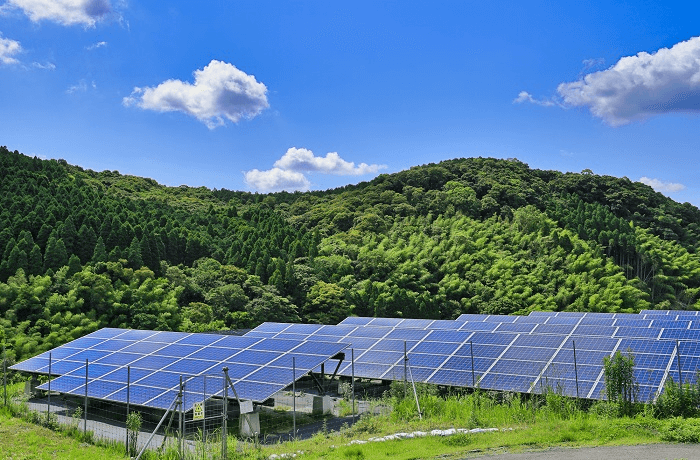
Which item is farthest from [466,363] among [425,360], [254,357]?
[254,357]

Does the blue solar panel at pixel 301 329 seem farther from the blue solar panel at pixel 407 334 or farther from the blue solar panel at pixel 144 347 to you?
the blue solar panel at pixel 144 347

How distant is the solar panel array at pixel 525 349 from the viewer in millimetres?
16266

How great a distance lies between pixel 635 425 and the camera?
12.7 meters

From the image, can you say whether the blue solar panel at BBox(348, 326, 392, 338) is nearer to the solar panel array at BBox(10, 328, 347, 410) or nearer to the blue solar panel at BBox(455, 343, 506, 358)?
the blue solar panel at BBox(455, 343, 506, 358)

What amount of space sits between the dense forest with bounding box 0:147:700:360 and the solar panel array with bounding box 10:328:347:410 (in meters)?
12.6

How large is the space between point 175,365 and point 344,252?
44.7 meters

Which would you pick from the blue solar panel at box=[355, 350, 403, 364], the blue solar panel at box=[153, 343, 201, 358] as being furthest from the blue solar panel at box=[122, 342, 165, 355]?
the blue solar panel at box=[355, 350, 403, 364]

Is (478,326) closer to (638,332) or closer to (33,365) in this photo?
(638,332)

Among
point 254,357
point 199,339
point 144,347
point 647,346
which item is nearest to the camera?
point 647,346

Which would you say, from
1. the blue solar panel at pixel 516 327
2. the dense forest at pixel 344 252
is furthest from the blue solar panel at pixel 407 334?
the dense forest at pixel 344 252

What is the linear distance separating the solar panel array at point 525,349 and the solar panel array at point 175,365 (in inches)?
86.3

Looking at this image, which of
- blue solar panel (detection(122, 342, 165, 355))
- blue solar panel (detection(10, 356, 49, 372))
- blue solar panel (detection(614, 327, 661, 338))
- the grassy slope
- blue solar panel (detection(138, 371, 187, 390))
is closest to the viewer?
the grassy slope

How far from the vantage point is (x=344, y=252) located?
62.8 m

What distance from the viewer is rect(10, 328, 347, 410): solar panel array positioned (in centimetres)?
1594
